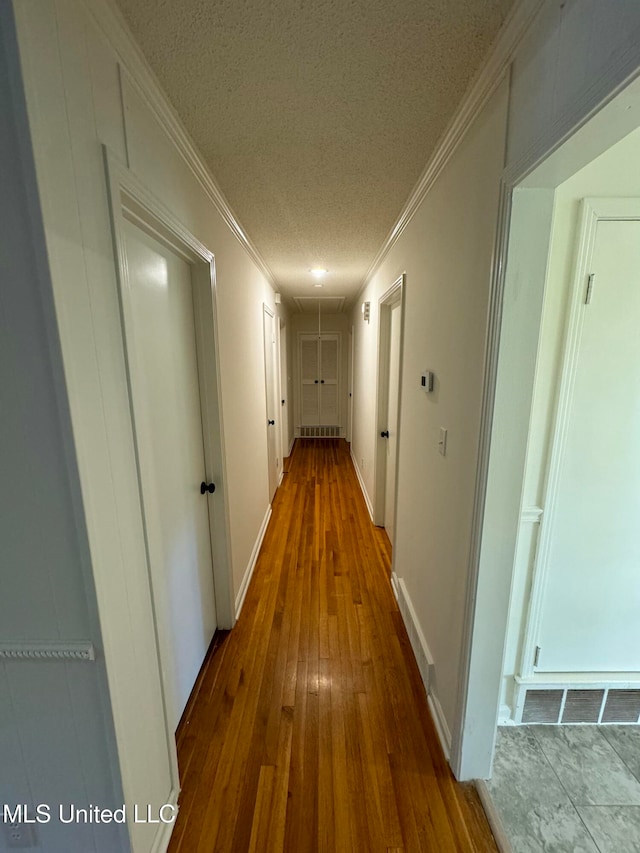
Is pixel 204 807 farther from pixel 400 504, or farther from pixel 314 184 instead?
pixel 314 184

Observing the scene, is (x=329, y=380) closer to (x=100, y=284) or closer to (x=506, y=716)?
(x=506, y=716)

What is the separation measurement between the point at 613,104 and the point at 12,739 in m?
1.93

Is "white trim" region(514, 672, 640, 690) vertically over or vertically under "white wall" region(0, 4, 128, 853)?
under

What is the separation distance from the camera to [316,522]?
3.22 metres

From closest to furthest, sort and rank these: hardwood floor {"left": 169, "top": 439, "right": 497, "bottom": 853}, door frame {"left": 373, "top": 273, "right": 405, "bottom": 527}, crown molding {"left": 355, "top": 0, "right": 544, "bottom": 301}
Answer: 1. crown molding {"left": 355, "top": 0, "right": 544, "bottom": 301}
2. hardwood floor {"left": 169, "top": 439, "right": 497, "bottom": 853}
3. door frame {"left": 373, "top": 273, "right": 405, "bottom": 527}

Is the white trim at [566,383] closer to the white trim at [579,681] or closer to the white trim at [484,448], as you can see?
the white trim at [579,681]

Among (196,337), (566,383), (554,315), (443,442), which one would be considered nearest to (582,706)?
(443,442)

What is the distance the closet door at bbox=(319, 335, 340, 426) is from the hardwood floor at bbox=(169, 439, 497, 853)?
4171 millimetres

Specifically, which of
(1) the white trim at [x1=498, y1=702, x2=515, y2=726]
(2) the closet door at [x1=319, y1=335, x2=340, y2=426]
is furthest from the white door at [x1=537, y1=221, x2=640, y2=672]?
(2) the closet door at [x1=319, y1=335, x2=340, y2=426]

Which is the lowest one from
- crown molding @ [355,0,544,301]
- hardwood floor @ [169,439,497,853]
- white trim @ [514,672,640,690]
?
hardwood floor @ [169,439,497,853]

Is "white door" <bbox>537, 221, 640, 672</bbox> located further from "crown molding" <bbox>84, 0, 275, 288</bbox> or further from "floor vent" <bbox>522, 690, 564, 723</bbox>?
"crown molding" <bbox>84, 0, 275, 288</bbox>

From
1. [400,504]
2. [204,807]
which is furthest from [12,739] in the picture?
[400,504]

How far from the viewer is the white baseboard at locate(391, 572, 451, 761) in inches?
53.0

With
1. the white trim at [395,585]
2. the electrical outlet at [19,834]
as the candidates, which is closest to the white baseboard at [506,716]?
the white trim at [395,585]
